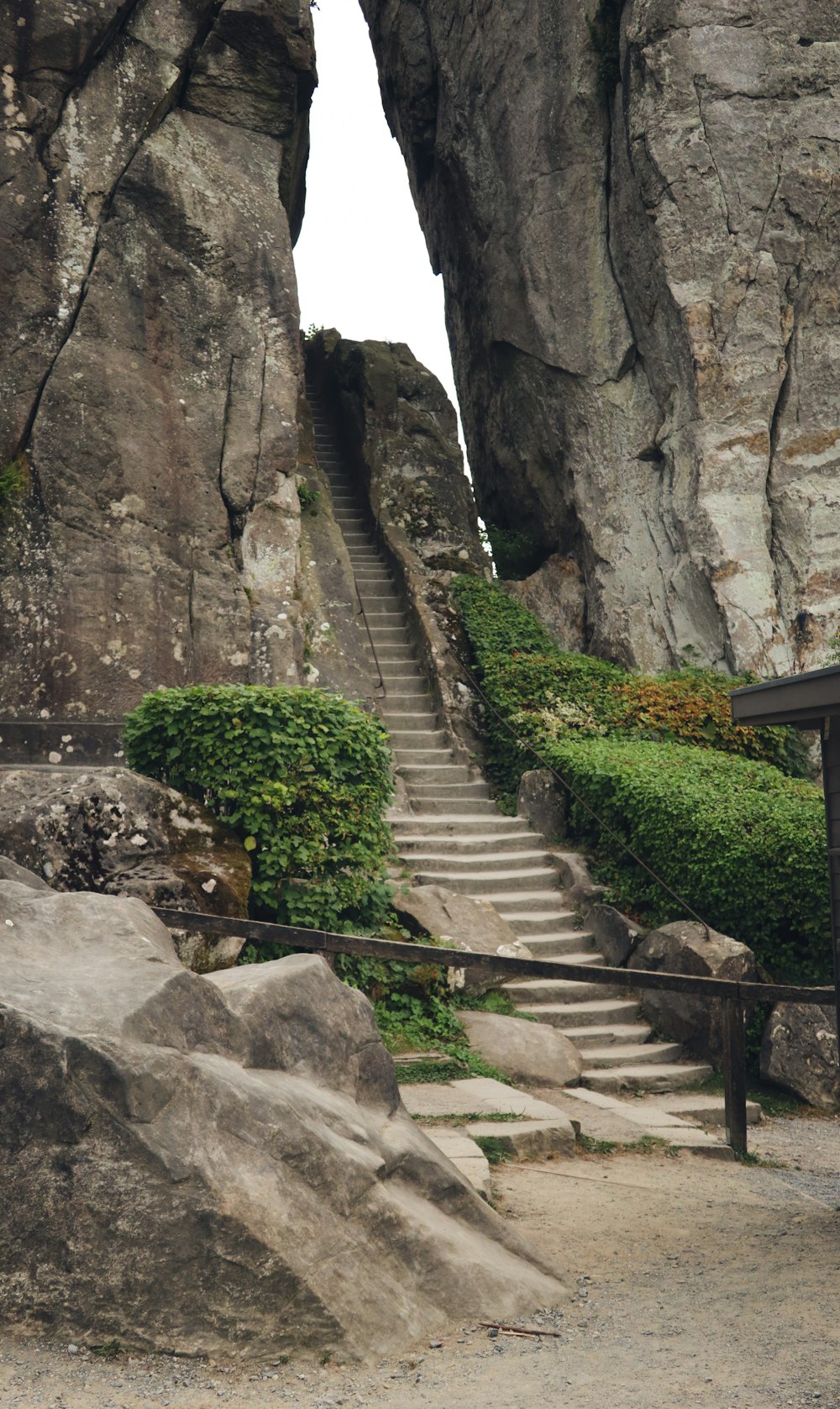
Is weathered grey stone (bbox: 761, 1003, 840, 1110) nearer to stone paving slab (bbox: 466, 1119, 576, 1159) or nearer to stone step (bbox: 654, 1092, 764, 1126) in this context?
stone step (bbox: 654, 1092, 764, 1126)

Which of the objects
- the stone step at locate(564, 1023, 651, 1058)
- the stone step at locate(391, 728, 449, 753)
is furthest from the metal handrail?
the stone step at locate(391, 728, 449, 753)

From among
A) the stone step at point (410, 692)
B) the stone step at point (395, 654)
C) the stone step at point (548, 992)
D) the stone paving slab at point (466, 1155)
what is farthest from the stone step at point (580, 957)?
the stone step at point (395, 654)

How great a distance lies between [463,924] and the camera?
10.4 meters

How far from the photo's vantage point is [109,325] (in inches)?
513

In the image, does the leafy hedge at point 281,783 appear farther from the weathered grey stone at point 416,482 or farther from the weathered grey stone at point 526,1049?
the weathered grey stone at point 416,482

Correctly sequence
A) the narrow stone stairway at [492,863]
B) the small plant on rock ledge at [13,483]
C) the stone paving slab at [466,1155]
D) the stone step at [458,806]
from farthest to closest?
1. the stone step at [458,806]
2. the small plant on rock ledge at [13,483]
3. the narrow stone stairway at [492,863]
4. the stone paving slab at [466,1155]

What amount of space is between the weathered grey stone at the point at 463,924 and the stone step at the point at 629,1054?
98 centimetres

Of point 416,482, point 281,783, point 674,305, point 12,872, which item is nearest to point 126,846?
point 281,783

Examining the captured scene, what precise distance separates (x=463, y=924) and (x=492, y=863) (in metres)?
1.81

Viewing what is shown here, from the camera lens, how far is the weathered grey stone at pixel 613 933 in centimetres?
1080

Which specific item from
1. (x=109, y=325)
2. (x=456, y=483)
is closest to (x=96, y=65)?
(x=109, y=325)

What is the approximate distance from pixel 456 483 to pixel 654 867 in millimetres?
9336

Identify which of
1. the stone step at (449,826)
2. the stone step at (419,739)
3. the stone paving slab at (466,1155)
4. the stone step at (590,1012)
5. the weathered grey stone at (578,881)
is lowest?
the stone step at (590,1012)

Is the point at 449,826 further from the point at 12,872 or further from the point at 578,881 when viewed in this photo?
the point at 12,872
